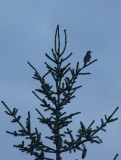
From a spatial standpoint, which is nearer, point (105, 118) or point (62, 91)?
point (105, 118)

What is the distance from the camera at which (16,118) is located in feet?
27.3

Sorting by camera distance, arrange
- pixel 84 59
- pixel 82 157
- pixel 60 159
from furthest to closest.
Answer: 1. pixel 84 59
2. pixel 60 159
3. pixel 82 157

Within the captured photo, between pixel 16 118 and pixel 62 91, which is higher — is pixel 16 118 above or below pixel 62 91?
below

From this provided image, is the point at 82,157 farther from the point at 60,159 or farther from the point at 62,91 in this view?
the point at 62,91

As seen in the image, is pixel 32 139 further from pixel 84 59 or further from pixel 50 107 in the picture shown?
pixel 84 59

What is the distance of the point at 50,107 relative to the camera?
8836 millimetres

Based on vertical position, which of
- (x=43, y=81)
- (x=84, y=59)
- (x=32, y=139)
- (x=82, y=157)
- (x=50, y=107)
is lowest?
(x=82, y=157)

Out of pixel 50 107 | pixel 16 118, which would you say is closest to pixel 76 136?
pixel 50 107

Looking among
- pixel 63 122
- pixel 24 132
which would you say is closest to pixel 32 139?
pixel 24 132

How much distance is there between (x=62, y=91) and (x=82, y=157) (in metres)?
1.94

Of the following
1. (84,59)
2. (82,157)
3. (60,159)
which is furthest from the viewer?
(84,59)

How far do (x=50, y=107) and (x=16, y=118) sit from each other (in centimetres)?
101

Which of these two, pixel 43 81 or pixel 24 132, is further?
pixel 43 81

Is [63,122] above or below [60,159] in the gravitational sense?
above
